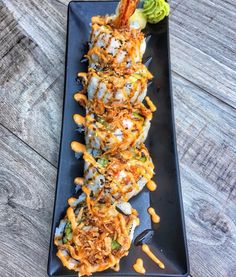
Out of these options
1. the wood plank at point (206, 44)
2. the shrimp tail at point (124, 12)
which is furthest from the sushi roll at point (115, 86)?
the wood plank at point (206, 44)

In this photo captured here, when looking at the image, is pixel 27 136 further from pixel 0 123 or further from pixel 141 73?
pixel 141 73

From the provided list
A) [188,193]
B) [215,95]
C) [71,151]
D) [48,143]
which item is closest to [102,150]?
[71,151]

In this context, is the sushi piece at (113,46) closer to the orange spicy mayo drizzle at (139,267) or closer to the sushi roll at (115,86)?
the sushi roll at (115,86)

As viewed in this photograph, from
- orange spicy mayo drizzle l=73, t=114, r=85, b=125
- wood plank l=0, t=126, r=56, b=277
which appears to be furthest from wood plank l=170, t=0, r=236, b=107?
wood plank l=0, t=126, r=56, b=277

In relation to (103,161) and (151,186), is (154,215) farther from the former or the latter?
(103,161)

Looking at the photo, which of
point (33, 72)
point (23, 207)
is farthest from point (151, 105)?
point (23, 207)

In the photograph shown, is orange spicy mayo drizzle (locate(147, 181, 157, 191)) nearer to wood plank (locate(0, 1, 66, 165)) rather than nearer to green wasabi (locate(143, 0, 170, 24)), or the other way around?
wood plank (locate(0, 1, 66, 165))

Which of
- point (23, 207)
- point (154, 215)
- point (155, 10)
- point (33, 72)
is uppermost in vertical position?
point (33, 72)
